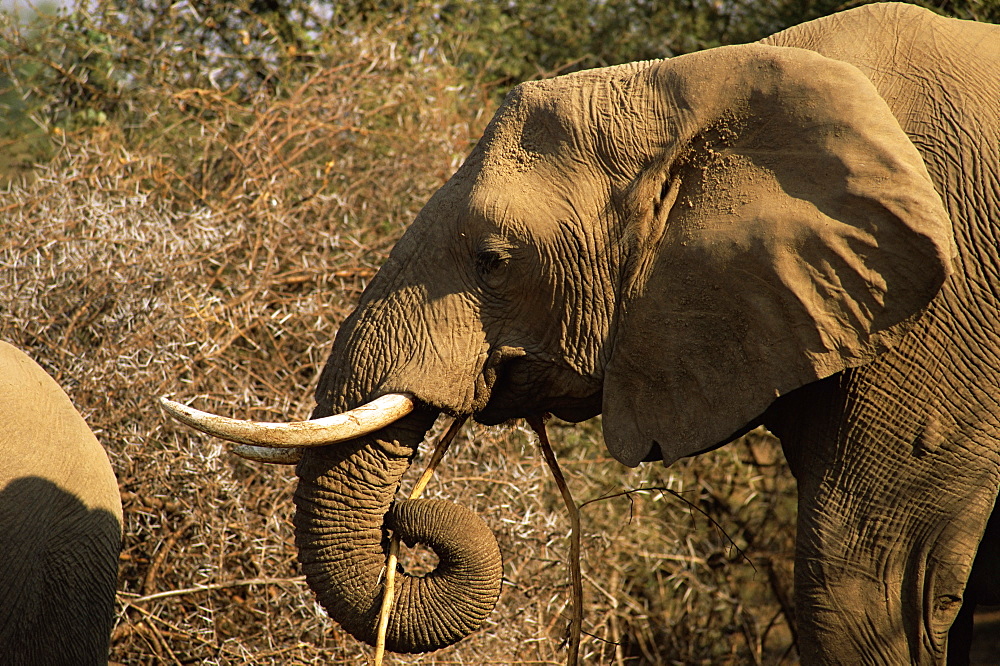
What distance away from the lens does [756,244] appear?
263 cm

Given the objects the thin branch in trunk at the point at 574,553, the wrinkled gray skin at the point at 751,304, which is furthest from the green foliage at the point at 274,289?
the wrinkled gray skin at the point at 751,304

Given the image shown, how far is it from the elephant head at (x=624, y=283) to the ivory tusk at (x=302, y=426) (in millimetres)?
10

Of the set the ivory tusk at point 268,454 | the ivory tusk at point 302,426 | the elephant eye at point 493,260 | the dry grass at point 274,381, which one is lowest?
the dry grass at point 274,381

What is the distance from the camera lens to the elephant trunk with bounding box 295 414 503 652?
9.62 feet

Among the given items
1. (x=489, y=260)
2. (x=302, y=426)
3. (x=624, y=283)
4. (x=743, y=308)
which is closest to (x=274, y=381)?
(x=302, y=426)

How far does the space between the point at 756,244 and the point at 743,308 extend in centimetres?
16

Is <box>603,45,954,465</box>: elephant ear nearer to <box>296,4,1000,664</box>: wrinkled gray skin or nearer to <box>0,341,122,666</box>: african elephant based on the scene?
<box>296,4,1000,664</box>: wrinkled gray skin

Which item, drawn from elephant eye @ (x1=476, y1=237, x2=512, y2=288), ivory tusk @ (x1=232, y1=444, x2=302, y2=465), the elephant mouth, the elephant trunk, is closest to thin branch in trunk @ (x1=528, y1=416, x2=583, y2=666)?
the elephant mouth

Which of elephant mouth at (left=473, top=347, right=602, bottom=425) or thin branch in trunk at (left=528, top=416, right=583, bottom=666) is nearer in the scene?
elephant mouth at (left=473, top=347, right=602, bottom=425)

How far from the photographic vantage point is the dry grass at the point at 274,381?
4.52 m

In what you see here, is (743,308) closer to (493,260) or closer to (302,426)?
(493,260)

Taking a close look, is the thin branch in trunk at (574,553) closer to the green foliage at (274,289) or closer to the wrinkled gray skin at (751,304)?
the wrinkled gray skin at (751,304)

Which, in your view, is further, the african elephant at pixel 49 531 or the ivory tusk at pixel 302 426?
the african elephant at pixel 49 531

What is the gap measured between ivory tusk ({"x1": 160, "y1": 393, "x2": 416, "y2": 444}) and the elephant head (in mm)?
10
